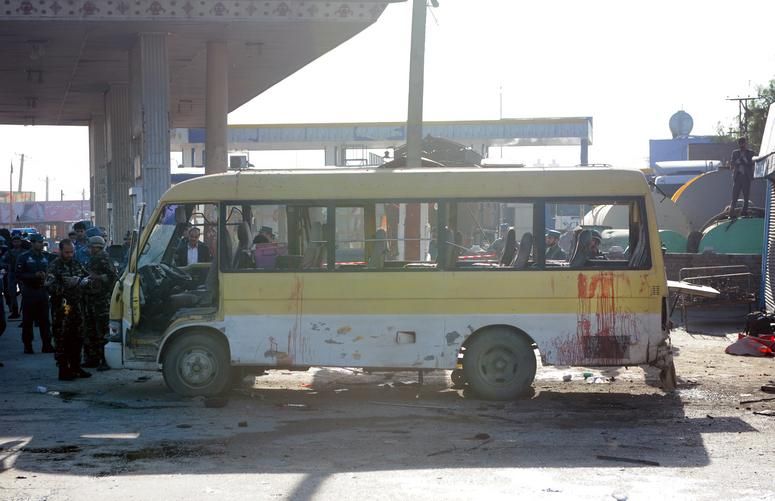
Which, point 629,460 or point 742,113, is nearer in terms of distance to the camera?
point 629,460

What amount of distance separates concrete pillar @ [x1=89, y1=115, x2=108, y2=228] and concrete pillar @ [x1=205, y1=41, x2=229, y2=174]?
34.3ft

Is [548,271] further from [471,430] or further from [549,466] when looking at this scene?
[549,466]

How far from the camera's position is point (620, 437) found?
31.3 feet

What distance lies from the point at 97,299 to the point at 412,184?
512 centimetres

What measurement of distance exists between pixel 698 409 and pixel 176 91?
864 inches

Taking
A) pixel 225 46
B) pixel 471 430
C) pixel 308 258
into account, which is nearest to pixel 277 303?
pixel 308 258

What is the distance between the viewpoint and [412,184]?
11.8 metres

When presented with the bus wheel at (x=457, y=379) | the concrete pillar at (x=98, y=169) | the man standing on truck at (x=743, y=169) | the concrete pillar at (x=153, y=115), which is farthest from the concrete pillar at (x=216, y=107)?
the man standing on truck at (x=743, y=169)

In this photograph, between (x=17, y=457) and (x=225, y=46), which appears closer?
(x=17, y=457)

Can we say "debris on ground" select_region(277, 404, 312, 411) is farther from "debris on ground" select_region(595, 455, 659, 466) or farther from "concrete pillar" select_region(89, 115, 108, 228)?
"concrete pillar" select_region(89, 115, 108, 228)

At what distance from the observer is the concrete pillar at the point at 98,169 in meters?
32.8

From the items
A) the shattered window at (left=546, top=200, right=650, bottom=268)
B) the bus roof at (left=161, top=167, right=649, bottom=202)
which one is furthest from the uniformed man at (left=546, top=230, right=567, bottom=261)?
the bus roof at (left=161, top=167, right=649, bottom=202)

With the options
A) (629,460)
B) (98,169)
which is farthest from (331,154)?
(629,460)

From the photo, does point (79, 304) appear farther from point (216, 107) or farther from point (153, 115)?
point (216, 107)
